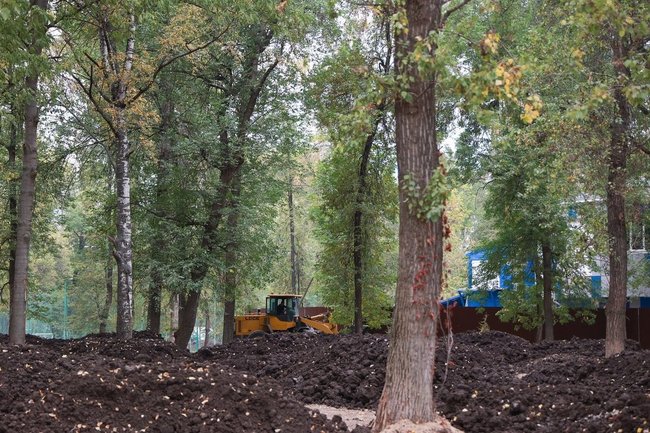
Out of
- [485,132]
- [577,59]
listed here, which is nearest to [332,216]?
[485,132]

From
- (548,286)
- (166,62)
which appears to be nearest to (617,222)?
(548,286)

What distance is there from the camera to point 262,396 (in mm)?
8461

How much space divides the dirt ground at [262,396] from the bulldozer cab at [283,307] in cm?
1312

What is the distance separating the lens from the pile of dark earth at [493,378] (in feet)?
26.9

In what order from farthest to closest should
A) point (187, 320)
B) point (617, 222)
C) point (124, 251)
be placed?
1. point (187, 320)
2. point (124, 251)
3. point (617, 222)

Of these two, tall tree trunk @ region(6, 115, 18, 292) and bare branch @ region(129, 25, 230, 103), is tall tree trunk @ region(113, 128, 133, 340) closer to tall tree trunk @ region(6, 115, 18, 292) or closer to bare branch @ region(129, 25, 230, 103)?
bare branch @ region(129, 25, 230, 103)

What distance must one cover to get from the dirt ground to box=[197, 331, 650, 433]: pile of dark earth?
Result: 2 centimetres

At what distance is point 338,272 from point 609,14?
16399 millimetres

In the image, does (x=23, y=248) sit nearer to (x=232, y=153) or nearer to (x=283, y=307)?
(x=232, y=153)

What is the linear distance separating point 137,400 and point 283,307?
705 inches

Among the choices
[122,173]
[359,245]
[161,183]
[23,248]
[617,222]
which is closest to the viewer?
[23,248]

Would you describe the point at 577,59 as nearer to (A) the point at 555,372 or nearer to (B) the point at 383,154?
(A) the point at 555,372

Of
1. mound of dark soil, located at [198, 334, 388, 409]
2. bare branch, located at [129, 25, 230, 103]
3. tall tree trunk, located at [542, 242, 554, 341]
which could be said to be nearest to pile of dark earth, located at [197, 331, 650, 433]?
mound of dark soil, located at [198, 334, 388, 409]

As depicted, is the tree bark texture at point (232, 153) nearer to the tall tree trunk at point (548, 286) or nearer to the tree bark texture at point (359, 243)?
the tree bark texture at point (359, 243)
